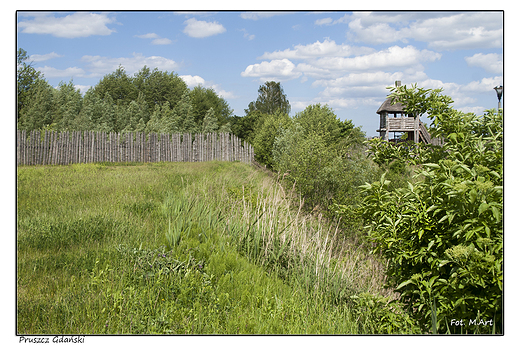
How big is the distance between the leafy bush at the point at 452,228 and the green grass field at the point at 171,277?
372 millimetres

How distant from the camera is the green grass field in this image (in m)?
2.71

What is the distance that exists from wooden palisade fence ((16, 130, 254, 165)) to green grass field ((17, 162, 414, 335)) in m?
6.77

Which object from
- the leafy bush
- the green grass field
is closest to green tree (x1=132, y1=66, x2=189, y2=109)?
the green grass field

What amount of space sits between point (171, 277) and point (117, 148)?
15760 millimetres

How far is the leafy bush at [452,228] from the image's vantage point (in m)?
2.23

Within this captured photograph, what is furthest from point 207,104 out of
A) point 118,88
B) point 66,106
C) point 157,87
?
point 66,106

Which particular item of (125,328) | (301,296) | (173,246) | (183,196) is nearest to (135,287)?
(125,328)

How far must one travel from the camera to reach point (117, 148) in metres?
17.3

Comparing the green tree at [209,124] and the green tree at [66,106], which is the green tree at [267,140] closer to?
the green tree at [209,124]

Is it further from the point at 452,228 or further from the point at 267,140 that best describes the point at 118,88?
the point at 452,228

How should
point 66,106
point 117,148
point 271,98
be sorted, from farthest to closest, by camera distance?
point 271,98
point 66,106
point 117,148

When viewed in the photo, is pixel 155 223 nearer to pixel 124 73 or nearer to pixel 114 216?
pixel 114 216

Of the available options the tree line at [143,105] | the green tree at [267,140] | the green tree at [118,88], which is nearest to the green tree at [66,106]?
the tree line at [143,105]

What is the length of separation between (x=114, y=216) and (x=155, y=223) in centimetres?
68
